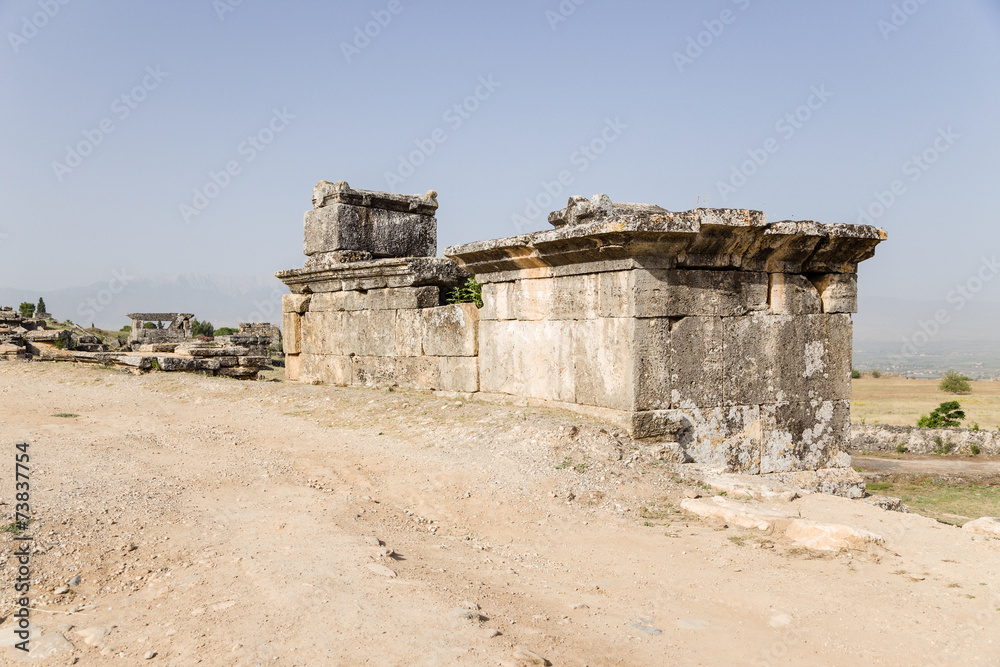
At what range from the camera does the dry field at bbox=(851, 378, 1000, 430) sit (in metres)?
18.3

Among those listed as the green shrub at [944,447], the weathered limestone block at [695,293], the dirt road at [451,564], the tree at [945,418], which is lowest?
the green shrub at [944,447]

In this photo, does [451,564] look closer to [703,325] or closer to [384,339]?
[703,325]

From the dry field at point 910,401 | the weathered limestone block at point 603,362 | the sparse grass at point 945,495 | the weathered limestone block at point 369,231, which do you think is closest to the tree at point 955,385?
the dry field at point 910,401

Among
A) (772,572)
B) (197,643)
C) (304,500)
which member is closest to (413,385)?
(304,500)

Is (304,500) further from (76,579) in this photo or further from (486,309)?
(486,309)

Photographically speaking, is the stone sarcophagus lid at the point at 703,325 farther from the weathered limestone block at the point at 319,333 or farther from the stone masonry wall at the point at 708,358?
the weathered limestone block at the point at 319,333

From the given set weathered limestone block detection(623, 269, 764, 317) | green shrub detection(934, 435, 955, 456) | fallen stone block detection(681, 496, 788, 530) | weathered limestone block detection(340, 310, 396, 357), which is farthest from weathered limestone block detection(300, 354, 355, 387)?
green shrub detection(934, 435, 955, 456)

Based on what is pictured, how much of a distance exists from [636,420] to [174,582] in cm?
344

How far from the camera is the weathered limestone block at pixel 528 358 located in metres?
6.31

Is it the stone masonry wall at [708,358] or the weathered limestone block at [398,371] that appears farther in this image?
the weathered limestone block at [398,371]

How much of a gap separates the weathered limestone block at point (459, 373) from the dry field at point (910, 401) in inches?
412

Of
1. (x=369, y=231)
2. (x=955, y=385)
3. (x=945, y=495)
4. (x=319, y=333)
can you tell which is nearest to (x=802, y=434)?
(x=945, y=495)

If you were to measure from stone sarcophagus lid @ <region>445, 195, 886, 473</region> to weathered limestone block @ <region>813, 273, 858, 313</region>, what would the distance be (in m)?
0.01

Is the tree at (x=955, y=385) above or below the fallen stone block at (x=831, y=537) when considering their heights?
below
